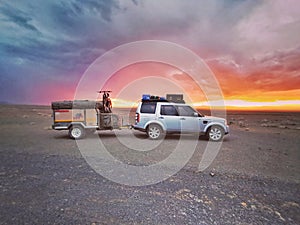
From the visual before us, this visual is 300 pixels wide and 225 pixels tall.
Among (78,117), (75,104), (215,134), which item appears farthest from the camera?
(78,117)

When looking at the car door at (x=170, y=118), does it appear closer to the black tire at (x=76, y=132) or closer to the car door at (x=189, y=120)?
the car door at (x=189, y=120)

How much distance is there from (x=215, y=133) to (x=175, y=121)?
218 centimetres

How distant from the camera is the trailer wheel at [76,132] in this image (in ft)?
28.4

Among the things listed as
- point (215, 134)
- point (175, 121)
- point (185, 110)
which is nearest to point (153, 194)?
point (175, 121)

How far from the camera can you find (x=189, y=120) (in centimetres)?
841

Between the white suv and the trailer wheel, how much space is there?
122 inches

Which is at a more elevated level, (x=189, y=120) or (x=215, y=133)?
(x=189, y=120)

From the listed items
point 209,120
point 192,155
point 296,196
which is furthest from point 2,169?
point 209,120

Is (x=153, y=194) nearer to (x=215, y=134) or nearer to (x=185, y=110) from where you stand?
(x=185, y=110)

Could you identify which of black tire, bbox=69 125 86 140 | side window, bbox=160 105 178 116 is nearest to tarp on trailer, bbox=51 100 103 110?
black tire, bbox=69 125 86 140

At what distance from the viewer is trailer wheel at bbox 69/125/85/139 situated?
866cm

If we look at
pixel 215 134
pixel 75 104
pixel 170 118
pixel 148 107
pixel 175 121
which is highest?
pixel 75 104

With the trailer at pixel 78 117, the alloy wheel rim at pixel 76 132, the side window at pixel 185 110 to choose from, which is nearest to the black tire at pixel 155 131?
the side window at pixel 185 110

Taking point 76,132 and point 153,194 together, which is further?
point 76,132
